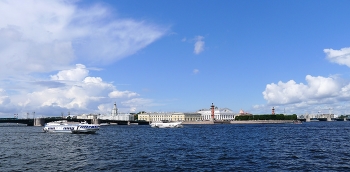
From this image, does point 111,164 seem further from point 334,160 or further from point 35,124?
point 35,124

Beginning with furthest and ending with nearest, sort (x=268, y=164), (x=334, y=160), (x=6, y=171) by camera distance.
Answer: (x=334, y=160)
(x=268, y=164)
(x=6, y=171)

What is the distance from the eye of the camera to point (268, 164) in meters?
29.6

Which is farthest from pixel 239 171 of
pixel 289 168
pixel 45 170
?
pixel 45 170

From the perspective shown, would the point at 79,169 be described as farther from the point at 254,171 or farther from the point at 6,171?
the point at 254,171

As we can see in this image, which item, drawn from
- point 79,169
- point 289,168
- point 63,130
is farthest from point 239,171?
point 63,130

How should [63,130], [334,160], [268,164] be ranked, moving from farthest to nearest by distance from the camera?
[63,130], [334,160], [268,164]

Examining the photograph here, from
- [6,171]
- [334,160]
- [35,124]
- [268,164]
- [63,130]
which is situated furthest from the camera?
[35,124]

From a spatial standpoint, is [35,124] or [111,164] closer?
[111,164]

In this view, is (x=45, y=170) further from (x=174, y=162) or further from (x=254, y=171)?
(x=254, y=171)

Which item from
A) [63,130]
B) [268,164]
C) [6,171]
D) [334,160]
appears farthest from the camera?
[63,130]

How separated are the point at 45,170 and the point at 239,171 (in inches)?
569

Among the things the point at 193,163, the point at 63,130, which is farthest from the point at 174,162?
the point at 63,130

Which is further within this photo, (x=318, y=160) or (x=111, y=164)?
(x=318, y=160)

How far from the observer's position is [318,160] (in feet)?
105
